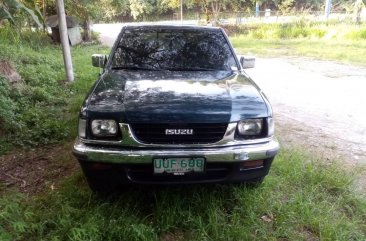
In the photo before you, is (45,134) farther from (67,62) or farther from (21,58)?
(21,58)

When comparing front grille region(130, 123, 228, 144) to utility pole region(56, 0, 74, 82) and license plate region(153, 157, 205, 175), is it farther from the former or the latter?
utility pole region(56, 0, 74, 82)

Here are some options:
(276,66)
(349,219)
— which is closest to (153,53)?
(349,219)

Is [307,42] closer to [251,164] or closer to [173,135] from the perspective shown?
[251,164]

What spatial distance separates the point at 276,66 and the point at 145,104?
8.85 m

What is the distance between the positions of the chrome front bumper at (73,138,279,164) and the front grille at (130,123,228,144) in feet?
0.22

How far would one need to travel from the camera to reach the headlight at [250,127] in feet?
8.76

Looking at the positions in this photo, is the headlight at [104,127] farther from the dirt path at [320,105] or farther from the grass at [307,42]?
the grass at [307,42]

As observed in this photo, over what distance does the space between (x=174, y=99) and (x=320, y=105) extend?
183 inches

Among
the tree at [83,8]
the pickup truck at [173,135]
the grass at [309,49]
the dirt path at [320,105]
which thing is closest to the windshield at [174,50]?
the pickup truck at [173,135]

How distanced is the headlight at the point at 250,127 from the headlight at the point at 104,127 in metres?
0.96

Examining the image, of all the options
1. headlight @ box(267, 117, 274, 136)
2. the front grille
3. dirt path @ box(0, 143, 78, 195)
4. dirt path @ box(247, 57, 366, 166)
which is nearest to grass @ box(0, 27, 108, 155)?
dirt path @ box(0, 143, 78, 195)

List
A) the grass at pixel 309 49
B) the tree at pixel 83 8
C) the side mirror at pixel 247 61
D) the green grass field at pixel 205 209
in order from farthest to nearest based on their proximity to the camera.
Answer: the tree at pixel 83 8 < the grass at pixel 309 49 < the side mirror at pixel 247 61 < the green grass field at pixel 205 209

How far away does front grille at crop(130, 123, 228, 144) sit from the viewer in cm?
254

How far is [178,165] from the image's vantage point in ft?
8.36
